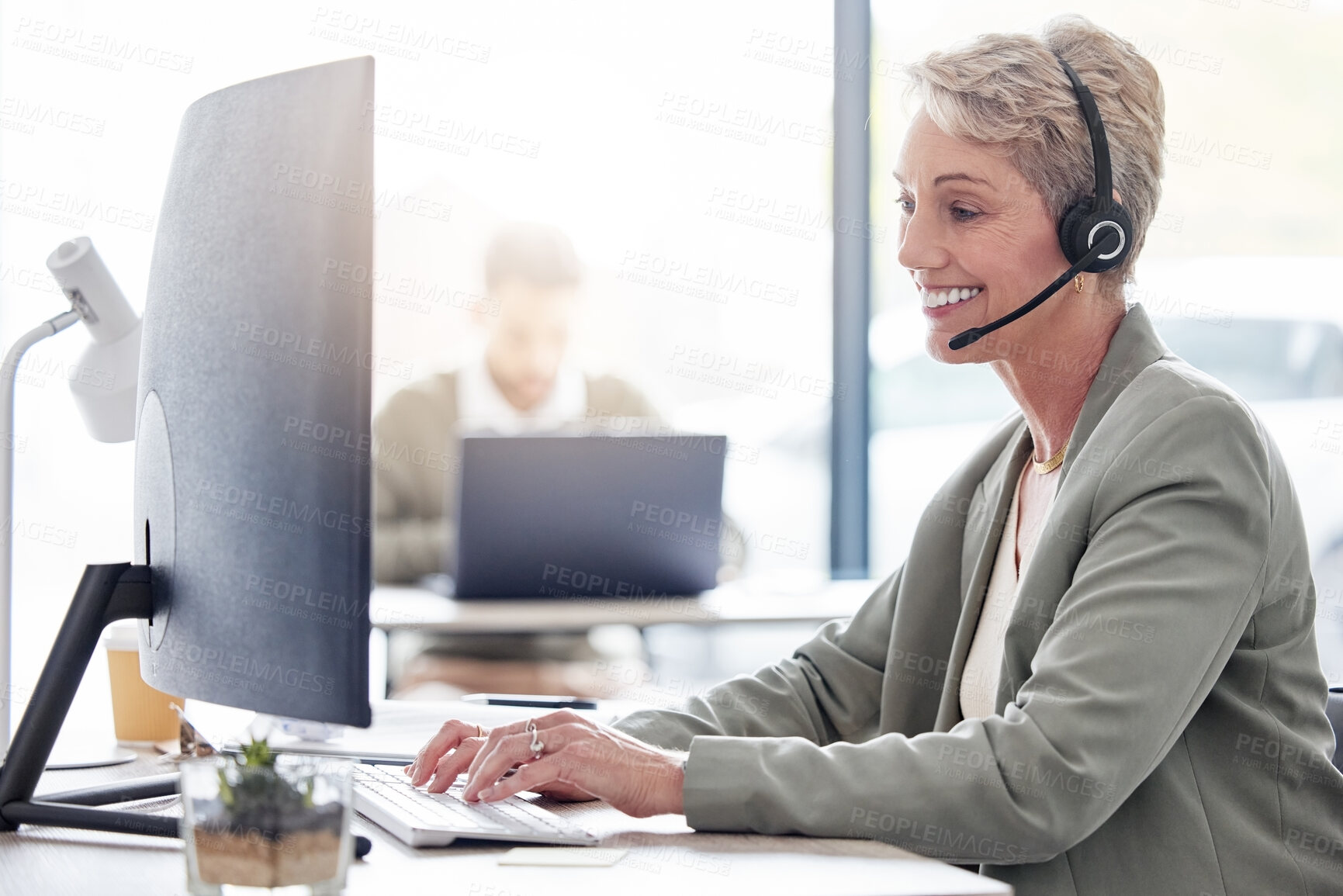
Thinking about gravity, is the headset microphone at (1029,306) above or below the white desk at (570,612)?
above

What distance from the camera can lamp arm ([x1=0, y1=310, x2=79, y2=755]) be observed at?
45.3 inches

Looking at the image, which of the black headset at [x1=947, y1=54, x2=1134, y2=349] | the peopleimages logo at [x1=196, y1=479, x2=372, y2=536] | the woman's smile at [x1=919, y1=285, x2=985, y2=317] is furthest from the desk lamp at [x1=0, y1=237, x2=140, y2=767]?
the black headset at [x1=947, y1=54, x2=1134, y2=349]

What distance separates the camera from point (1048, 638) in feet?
3.34

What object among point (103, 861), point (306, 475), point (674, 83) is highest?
point (674, 83)

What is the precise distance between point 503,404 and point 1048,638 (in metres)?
2.38

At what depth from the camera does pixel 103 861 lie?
2.81 feet

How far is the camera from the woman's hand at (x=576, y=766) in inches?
37.1

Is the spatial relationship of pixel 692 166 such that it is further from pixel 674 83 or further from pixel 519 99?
pixel 519 99

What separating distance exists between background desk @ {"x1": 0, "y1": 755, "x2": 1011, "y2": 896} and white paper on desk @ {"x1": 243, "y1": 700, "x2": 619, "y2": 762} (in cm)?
21

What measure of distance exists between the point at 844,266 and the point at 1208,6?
1.33 meters

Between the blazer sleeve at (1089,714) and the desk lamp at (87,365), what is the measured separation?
67 centimetres

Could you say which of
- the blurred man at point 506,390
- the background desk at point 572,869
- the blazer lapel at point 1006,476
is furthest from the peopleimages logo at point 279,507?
the blurred man at point 506,390

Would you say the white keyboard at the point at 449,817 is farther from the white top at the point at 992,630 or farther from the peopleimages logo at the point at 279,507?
the white top at the point at 992,630

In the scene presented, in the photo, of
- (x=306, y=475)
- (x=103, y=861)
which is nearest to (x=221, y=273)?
(x=306, y=475)
